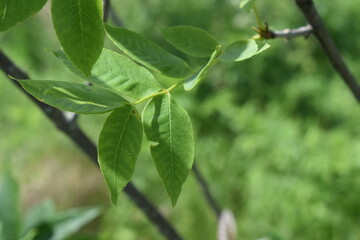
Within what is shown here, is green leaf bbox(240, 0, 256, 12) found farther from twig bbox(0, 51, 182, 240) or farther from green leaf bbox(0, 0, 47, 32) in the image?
twig bbox(0, 51, 182, 240)

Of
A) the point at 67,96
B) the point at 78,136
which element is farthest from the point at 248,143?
the point at 67,96

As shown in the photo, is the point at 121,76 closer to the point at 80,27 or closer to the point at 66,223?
the point at 80,27

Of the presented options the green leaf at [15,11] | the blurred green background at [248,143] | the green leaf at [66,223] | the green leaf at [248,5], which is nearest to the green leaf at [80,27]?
the green leaf at [15,11]

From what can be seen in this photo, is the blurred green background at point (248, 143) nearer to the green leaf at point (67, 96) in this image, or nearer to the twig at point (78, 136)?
the twig at point (78, 136)

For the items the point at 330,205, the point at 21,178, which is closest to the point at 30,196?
the point at 21,178

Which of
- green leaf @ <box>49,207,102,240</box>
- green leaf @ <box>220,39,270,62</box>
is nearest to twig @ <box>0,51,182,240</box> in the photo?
green leaf @ <box>49,207,102,240</box>

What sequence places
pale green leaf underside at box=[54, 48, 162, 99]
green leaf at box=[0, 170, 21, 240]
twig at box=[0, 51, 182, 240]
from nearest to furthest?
pale green leaf underside at box=[54, 48, 162, 99] < twig at box=[0, 51, 182, 240] < green leaf at box=[0, 170, 21, 240]

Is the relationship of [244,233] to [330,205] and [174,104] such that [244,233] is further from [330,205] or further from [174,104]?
[174,104]
